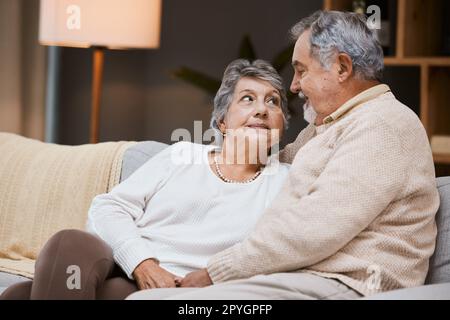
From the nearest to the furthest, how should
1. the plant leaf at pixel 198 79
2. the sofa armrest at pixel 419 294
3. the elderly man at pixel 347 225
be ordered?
the sofa armrest at pixel 419 294 → the elderly man at pixel 347 225 → the plant leaf at pixel 198 79

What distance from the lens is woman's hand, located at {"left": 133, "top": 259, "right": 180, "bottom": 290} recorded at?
1.85 metres

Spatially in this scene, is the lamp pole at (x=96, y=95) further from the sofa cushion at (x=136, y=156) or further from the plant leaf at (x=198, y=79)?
the sofa cushion at (x=136, y=156)

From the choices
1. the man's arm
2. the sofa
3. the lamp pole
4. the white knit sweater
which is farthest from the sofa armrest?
the lamp pole

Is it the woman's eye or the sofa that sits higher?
the woman's eye

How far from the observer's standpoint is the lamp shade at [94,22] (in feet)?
10.2

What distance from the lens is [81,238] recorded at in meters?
1.78

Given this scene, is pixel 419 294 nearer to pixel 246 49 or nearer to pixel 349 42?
pixel 349 42

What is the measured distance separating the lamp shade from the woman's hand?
1.46m

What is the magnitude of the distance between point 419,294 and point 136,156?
1089 mm

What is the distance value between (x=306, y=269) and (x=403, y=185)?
0.28 meters

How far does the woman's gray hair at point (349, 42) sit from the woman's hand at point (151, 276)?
0.62 meters

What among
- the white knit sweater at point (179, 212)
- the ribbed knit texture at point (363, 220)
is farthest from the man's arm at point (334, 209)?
the white knit sweater at point (179, 212)

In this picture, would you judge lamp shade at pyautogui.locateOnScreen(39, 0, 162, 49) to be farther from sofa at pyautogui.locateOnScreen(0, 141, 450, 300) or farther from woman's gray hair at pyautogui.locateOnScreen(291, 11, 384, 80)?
woman's gray hair at pyautogui.locateOnScreen(291, 11, 384, 80)

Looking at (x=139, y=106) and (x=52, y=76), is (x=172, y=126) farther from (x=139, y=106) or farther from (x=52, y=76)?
(x=52, y=76)
